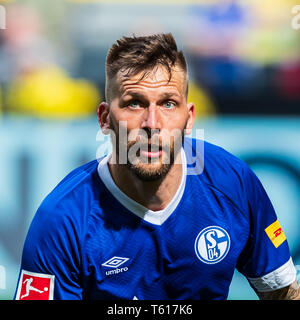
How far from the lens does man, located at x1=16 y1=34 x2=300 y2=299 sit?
7.22 ft

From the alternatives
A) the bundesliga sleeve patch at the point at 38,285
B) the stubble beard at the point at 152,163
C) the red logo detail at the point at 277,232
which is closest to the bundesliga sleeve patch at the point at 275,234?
the red logo detail at the point at 277,232

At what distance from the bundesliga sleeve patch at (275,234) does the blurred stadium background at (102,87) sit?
1.64 metres

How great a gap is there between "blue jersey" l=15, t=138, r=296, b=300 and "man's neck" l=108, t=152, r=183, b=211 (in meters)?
0.02

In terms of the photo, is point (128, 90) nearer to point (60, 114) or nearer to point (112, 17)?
point (60, 114)

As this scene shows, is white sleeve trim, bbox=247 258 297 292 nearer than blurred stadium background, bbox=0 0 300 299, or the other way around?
white sleeve trim, bbox=247 258 297 292

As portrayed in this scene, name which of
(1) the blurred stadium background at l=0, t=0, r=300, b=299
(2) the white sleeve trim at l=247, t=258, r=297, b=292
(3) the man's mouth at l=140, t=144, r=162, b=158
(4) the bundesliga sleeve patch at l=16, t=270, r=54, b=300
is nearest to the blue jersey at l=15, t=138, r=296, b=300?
(4) the bundesliga sleeve patch at l=16, t=270, r=54, b=300

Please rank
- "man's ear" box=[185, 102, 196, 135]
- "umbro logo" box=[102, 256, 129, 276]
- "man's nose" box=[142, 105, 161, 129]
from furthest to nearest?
"man's ear" box=[185, 102, 196, 135] < "umbro logo" box=[102, 256, 129, 276] < "man's nose" box=[142, 105, 161, 129]

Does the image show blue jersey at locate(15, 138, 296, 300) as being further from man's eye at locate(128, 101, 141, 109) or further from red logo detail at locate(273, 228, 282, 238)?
man's eye at locate(128, 101, 141, 109)

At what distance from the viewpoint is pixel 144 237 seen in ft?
7.58

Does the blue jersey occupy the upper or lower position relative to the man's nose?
lower

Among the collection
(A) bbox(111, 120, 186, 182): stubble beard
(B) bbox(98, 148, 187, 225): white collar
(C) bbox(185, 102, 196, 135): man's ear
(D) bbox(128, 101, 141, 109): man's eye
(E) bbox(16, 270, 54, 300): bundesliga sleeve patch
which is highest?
(D) bbox(128, 101, 141, 109): man's eye

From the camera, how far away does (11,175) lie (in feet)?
14.0

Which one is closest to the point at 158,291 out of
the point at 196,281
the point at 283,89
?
the point at 196,281

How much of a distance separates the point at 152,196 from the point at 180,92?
1.41 feet
